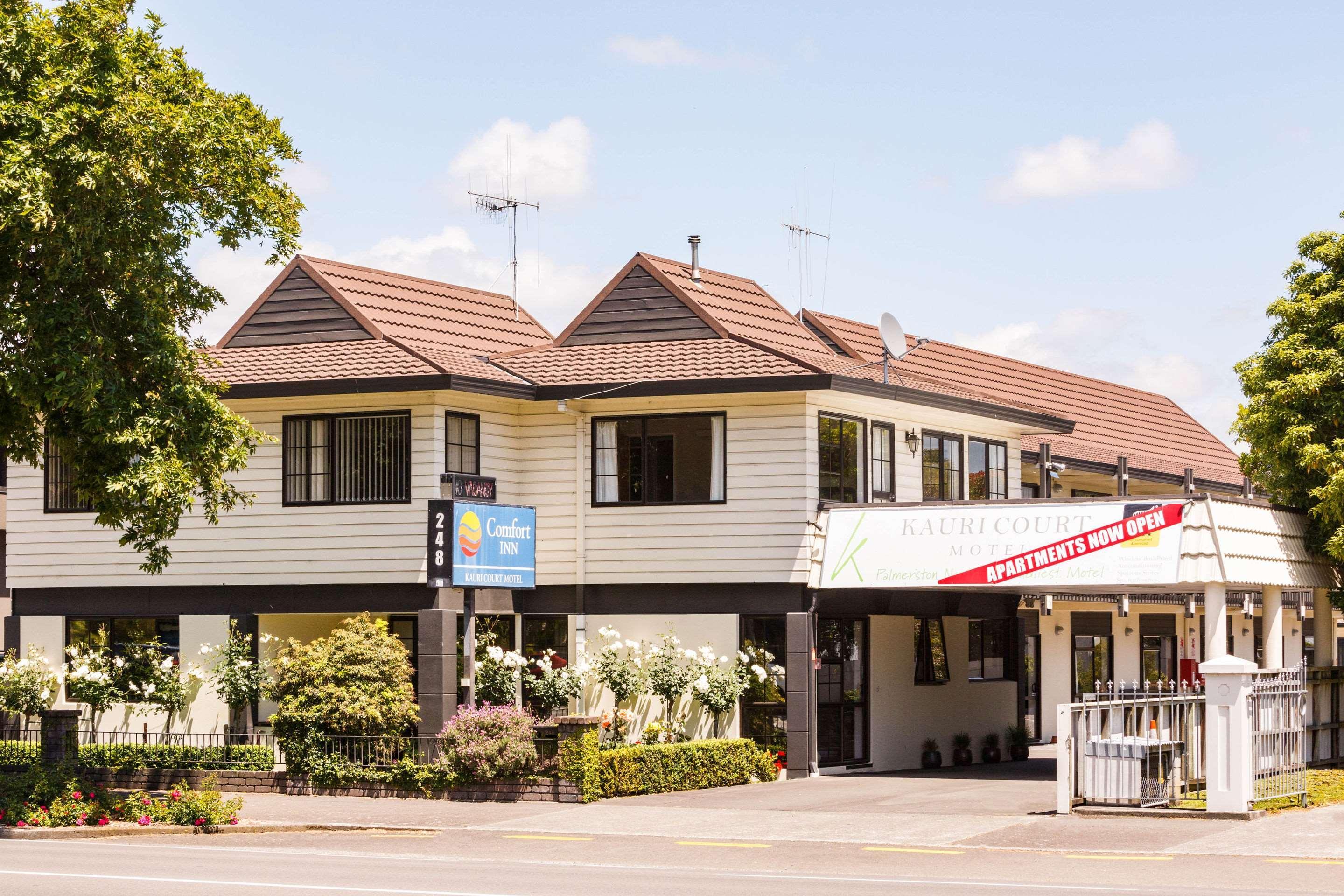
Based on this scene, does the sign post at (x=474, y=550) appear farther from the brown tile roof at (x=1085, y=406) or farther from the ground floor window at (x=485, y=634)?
the brown tile roof at (x=1085, y=406)

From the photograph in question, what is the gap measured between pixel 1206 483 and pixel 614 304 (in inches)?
718

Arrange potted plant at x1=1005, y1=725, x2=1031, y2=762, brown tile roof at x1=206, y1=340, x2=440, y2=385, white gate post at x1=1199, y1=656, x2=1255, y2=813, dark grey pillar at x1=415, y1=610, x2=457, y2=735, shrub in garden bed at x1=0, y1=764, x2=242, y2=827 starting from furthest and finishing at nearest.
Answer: potted plant at x1=1005, y1=725, x2=1031, y2=762, brown tile roof at x1=206, y1=340, x2=440, y2=385, dark grey pillar at x1=415, y1=610, x2=457, y2=735, shrub in garden bed at x1=0, y1=764, x2=242, y2=827, white gate post at x1=1199, y1=656, x2=1255, y2=813

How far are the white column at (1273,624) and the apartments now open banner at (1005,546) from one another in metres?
2.37

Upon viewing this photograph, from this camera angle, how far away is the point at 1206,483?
4269 centimetres

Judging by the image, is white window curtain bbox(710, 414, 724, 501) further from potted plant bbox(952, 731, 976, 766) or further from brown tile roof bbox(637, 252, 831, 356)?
potted plant bbox(952, 731, 976, 766)

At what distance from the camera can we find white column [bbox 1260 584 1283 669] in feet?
86.1

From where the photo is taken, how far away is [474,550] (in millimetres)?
26875

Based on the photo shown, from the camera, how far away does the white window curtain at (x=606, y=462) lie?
2902 cm

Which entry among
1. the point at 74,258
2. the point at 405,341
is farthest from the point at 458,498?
the point at 74,258

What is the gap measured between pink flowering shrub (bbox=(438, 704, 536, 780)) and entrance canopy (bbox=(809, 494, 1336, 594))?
551cm

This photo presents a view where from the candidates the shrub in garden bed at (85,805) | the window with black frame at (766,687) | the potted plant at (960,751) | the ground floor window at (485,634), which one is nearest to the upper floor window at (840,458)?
the window with black frame at (766,687)

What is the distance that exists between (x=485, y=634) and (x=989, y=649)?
10549 millimetres

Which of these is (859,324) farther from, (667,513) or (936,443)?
(667,513)

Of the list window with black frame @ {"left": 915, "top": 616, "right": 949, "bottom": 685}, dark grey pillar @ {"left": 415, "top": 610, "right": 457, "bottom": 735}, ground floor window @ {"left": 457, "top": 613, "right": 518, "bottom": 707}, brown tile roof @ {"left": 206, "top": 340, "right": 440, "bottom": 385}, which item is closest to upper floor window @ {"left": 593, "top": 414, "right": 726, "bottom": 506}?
ground floor window @ {"left": 457, "top": 613, "right": 518, "bottom": 707}
